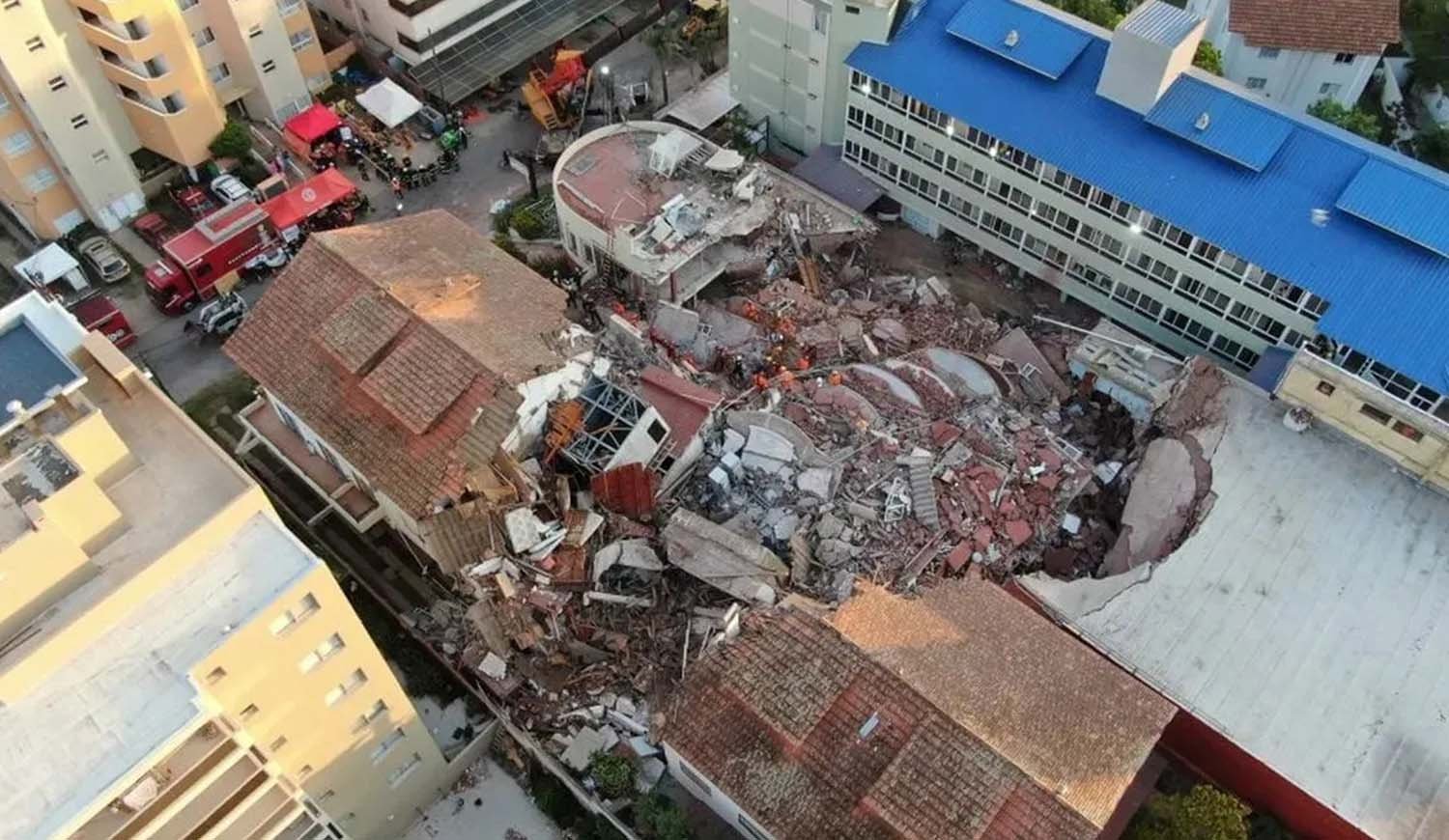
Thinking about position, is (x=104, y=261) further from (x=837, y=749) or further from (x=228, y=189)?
(x=837, y=749)

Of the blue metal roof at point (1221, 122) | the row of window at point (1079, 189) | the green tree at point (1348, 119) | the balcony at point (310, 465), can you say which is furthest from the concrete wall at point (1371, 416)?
the balcony at point (310, 465)

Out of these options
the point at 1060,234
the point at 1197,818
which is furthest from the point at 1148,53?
the point at 1197,818

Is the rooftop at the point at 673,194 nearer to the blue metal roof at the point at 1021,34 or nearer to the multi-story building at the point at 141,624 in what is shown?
the blue metal roof at the point at 1021,34

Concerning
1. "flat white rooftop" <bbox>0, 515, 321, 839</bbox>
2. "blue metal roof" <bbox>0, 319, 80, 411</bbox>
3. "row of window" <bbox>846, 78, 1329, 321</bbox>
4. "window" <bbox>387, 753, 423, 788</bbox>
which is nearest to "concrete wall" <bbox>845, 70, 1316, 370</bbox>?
"row of window" <bbox>846, 78, 1329, 321</bbox>

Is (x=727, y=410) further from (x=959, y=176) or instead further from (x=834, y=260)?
(x=959, y=176)

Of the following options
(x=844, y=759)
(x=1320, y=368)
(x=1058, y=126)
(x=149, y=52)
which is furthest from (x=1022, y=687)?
(x=149, y=52)
